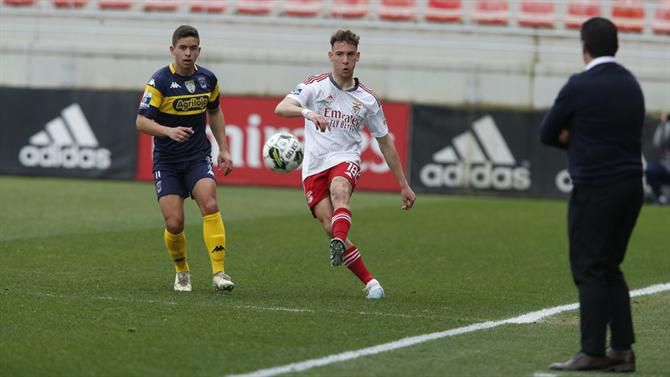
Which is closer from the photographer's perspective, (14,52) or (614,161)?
(614,161)

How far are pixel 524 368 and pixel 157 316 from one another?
2737mm

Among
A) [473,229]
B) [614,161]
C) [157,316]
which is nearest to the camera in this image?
[614,161]

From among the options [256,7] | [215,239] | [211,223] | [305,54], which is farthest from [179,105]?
[256,7]

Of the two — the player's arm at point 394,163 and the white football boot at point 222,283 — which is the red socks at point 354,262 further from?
the white football boot at point 222,283

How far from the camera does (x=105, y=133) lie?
1024 inches

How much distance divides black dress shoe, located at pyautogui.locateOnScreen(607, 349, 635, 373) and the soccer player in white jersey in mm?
3261

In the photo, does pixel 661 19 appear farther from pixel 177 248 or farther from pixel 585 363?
pixel 585 363

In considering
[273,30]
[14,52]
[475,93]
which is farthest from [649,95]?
[14,52]

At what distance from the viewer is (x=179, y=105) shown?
10641 mm

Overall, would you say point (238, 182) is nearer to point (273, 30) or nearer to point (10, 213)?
point (273, 30)

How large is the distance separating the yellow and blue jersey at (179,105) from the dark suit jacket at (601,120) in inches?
159

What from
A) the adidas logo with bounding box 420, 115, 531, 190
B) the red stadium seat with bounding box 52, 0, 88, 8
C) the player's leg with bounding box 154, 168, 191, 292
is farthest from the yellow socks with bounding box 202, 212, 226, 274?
the red stadium seat with bounding box 52, 0, 88, 8

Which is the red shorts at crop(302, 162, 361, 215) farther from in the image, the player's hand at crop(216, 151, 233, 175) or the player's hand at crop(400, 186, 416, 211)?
the player's hand at crop(216, 151, 233, 175)

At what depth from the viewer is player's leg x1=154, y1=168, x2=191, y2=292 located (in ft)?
35.0
